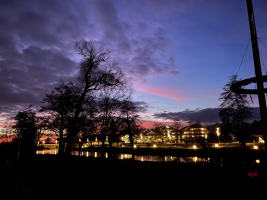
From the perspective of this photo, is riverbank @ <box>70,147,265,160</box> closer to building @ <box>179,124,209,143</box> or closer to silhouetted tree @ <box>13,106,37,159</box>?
building @ <box>179,124,209,143</box>

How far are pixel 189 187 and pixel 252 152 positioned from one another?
27680 mm

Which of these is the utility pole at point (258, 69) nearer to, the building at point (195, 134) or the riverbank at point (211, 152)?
the riverbank at point (211, 152)

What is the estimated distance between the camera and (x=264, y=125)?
6484mm

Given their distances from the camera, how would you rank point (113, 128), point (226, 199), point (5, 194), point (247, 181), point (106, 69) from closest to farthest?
1. point (226, 199)
2. point (5, 194)
3. point (247, 181)
4. point (106, 69)
5. point (113, 128)

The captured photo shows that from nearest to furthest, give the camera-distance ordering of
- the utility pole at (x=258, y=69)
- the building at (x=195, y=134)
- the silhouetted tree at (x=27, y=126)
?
the utility pole at (x=258, y=69), the silhouetted tree at (x=27, y=126), the building at (x=195, y=134)

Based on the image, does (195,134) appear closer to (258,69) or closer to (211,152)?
(211,152)

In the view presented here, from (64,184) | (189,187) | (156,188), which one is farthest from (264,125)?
(64,184)

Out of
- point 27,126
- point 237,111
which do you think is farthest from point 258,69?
point 27,126

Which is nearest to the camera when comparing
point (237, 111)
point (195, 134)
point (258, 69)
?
point (258, 69)

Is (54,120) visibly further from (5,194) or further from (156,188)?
(156,188)

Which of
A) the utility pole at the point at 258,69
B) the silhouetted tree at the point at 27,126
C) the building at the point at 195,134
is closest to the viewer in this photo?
the utility pole at the point at 258,69

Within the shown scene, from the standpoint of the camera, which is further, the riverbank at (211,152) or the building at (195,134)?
the building at (195,134)

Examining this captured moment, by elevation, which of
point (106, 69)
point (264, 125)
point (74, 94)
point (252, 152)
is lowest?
point (252, 152)

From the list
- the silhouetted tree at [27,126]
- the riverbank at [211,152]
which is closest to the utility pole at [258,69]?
the riverbank at [211,152]
